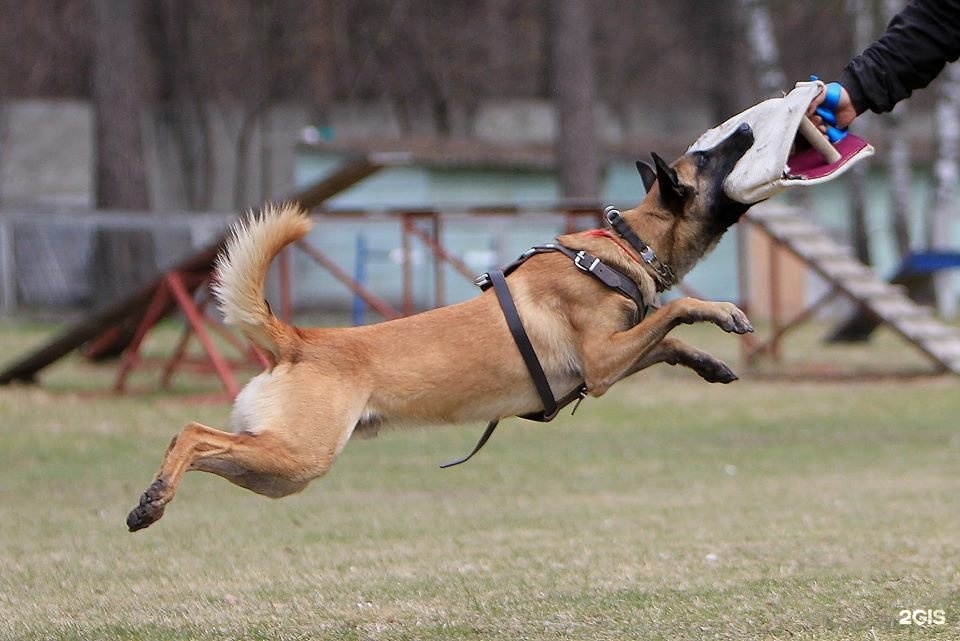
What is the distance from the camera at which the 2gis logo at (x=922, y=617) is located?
16.5 ft

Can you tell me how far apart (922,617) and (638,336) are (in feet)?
5.01

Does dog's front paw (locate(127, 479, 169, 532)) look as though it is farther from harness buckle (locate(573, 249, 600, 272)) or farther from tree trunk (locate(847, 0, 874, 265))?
tree trunk (locate(847, 0, 874, 265))

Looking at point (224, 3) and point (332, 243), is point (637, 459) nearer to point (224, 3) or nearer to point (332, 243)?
point (332, 243)

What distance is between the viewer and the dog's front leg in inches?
214

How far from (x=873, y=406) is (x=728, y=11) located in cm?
2154

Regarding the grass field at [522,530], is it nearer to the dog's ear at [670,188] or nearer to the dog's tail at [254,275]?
the dog's tail at [254,275]

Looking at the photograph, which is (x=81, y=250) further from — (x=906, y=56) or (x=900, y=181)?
(x=906, y=56)

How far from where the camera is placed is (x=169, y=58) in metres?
29.9

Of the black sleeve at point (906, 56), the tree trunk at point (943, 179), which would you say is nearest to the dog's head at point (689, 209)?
Answer: the black sleeve at point (906, 56)

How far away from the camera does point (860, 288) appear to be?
14.9 m

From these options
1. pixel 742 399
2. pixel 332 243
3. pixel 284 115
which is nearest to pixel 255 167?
pixel 284 115

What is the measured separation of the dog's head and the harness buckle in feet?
1.01

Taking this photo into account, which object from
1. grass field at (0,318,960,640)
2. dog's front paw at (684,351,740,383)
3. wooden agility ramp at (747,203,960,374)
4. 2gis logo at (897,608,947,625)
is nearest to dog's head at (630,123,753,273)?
dog's front paw at (684,351,740,383)

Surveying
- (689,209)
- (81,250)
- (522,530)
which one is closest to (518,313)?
(689,209)
